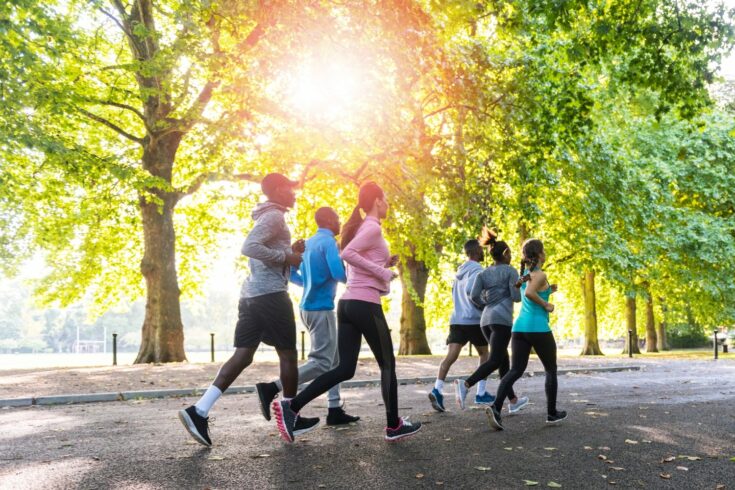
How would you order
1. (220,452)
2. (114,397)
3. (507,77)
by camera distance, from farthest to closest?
(507,77), (114,397), (220,452)

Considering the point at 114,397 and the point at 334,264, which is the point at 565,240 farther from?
the point at 334,264

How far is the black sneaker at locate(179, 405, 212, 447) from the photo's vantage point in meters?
5.85

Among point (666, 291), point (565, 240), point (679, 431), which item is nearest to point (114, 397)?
point (679, 431)

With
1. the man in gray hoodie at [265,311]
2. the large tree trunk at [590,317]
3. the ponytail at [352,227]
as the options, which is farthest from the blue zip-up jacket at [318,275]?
the large tree trunk at [590,317]

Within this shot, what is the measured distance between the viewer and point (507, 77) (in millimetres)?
14383

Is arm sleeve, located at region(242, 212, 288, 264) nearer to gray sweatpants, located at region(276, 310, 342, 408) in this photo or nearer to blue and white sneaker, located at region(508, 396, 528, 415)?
gray sweatpants, located at region(276, 310, 342, 408)

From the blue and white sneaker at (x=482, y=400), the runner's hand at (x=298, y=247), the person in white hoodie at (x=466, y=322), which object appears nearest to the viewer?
the runner's hand at (x=298, y=247)

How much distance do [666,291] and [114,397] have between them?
2625cm

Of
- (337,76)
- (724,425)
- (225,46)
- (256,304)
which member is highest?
(225,46)

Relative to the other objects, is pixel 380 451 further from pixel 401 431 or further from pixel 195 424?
pixel 195 424

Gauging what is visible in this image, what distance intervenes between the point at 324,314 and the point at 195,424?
1602 mm

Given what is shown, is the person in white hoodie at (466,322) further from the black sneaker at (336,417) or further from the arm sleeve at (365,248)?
the arm sleeve at (365,248)

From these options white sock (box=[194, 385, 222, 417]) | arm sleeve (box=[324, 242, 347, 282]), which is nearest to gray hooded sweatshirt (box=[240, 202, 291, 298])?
arm sleeve (box=[324, 242, 347, 282])

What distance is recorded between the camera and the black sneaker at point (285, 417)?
20.0 ft
